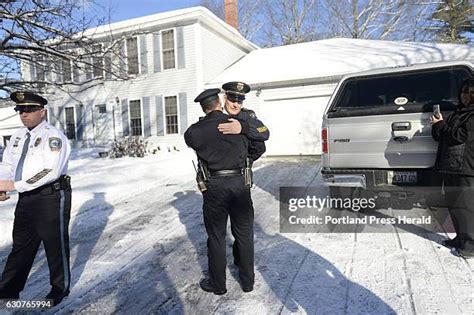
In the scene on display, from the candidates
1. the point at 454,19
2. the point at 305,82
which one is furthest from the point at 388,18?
the point at 305,82

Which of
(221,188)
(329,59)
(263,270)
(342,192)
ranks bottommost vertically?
(263,270)

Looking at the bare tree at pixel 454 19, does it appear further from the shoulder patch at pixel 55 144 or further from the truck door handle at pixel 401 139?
the shoulder patch at pixel 55 144

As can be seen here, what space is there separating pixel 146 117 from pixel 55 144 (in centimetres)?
1447

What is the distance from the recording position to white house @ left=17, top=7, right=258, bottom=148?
1563cm

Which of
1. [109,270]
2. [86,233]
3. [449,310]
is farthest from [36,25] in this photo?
[449,310]

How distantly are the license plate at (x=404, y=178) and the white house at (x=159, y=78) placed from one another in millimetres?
12063

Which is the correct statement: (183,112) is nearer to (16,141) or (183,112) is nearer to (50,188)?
(16,141)

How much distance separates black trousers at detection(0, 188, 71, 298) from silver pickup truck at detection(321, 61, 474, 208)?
3.31 meters

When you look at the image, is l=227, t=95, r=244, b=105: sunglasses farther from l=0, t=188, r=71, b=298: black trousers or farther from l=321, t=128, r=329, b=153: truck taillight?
l=321, t=128, r=329, b=153: truck taillight

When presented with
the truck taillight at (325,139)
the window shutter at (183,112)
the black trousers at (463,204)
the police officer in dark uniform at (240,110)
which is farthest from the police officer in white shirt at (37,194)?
the window shutter at (183,112)

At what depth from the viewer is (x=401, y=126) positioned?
4.16 meters

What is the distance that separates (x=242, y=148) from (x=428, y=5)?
30.5 metres

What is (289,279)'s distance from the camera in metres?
3.37

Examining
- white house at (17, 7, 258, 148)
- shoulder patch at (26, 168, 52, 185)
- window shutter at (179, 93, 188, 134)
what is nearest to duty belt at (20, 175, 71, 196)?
shoulder patch at (26, 168, 52, 185)
